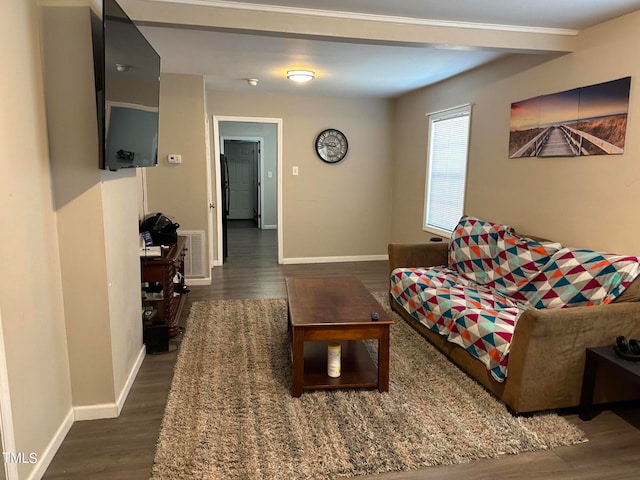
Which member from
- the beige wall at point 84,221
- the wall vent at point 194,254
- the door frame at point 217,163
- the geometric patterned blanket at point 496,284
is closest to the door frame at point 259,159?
the door frame at point 217,163

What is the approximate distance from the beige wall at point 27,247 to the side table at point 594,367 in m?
2.70

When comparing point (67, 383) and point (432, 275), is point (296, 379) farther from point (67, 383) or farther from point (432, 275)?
point (432, 275)

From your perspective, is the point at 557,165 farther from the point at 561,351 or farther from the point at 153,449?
the point at 153,449

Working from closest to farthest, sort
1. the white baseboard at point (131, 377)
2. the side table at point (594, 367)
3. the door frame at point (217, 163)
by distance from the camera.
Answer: the side table at point (594, 367)
the white baseboard at point (131, 377)
the door frame at point (217, 163)

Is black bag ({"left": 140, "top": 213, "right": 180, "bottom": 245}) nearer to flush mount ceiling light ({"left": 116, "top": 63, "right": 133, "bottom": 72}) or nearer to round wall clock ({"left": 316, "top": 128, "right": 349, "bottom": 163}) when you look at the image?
flush mount ceiling light ({"left": 116, "top": 63, "right": 133, "bottom": 72})

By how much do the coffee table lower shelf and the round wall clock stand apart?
3352mm

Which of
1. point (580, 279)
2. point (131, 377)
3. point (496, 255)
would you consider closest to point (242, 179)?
point (496, 255)

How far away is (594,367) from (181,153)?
4.15m

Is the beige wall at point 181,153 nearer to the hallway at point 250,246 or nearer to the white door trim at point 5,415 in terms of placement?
the hallway at point 250,246

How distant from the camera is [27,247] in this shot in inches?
69.6

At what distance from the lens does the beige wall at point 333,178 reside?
573 cm

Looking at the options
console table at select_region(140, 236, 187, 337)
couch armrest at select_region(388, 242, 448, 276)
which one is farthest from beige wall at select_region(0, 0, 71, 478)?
couch armrest at select_region(388, 242, 448, 276)

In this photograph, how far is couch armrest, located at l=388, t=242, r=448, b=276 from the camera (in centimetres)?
400

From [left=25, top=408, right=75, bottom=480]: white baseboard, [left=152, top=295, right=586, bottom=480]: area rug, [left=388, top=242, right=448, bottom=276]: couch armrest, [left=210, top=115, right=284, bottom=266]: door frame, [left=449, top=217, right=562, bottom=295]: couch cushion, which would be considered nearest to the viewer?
[left=25, top=408, right=75, bottom=480]: white baseboard
